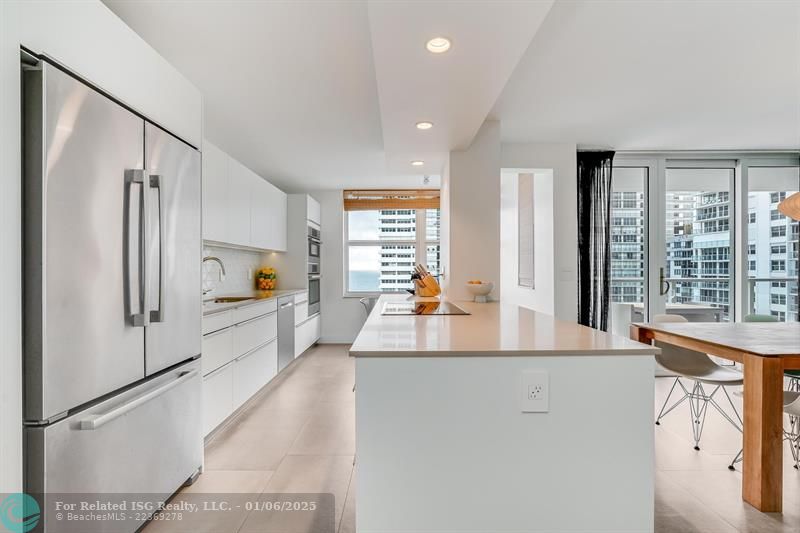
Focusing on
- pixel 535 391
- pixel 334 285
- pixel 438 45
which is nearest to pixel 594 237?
pixel 438 45

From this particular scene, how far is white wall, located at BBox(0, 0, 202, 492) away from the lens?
1.25 m

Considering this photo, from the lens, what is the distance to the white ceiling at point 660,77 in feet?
7.05

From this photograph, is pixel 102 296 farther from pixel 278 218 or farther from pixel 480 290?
pixel 278 218

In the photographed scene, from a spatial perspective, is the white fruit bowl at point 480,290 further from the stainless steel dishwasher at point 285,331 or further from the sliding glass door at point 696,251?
the sliding glass door at point 696,251

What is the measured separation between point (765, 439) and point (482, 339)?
1676 millimetres

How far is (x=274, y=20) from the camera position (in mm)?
2121

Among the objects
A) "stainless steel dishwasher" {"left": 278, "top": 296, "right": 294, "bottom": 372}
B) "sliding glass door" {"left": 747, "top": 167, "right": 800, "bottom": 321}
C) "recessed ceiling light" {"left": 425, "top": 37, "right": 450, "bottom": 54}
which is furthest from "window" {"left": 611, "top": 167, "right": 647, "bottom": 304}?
"stainless steel dishwasher" {"left": 278, "top": 296, "right": 294, "bottom": 372}

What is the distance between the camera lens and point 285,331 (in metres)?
4.81

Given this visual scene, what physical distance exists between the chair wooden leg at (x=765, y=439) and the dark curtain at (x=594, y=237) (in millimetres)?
2226

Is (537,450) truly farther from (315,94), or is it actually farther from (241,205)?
(241,205)

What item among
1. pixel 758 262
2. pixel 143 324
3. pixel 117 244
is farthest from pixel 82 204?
pixel 758 262

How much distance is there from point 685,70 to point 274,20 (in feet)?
8.26

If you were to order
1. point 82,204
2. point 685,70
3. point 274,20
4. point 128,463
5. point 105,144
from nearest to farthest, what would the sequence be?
point 82,204 → point 105,144 → point 128,463 → point 274,20 → point 685,70

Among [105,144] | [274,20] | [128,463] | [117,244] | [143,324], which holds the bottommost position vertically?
[128,463]
